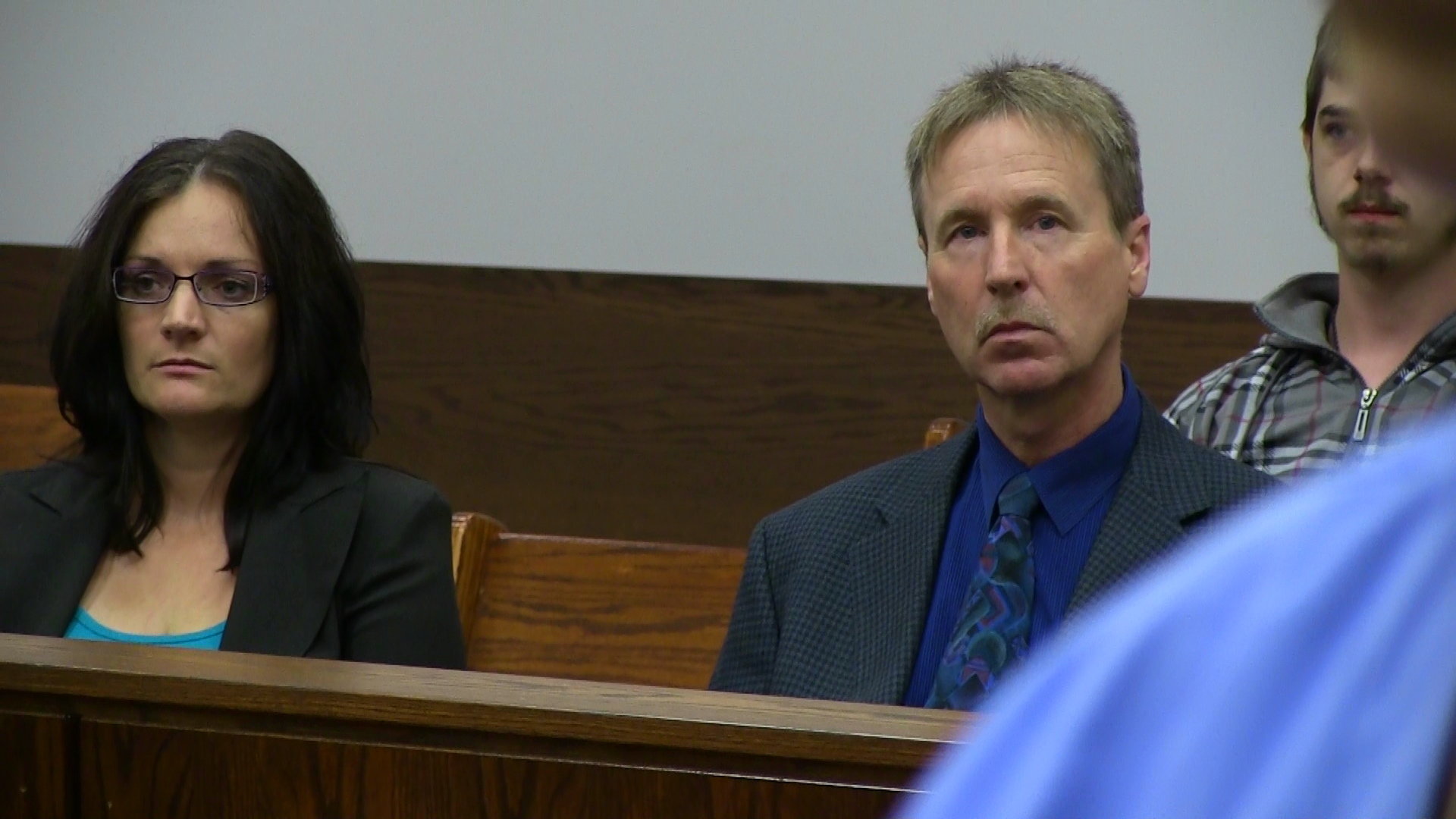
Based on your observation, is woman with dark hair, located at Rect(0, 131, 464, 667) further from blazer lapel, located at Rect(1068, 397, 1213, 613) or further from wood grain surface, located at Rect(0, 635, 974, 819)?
blazer lapel, located at Rect(1068, 397, 1213, 613)

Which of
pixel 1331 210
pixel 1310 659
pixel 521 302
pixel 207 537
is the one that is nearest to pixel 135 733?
pixel 207 537

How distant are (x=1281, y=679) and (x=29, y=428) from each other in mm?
2116

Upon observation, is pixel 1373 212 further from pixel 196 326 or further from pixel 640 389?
pixel 640 389

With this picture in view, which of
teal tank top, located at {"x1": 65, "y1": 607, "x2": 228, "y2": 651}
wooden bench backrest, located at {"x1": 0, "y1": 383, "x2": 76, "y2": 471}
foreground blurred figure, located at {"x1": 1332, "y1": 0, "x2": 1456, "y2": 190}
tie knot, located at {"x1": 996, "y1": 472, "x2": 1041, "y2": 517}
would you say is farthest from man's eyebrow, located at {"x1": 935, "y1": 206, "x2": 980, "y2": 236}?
foreground blurred figure, located at {"x1": 1332, "y1": 0, "x2": 1456, "y2": 190}

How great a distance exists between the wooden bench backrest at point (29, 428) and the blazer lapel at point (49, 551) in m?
0.40

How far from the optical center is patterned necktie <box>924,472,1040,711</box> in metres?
1.44

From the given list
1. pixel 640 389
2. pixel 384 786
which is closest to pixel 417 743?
pixel 384 786

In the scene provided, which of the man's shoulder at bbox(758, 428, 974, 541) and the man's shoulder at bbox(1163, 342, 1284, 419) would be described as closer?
the man's shoulder at bbox(758, 428, 974, 541)

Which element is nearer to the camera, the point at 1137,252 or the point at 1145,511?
the point at 1145,511

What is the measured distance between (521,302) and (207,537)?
0.99 metres

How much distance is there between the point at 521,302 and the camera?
2.76m

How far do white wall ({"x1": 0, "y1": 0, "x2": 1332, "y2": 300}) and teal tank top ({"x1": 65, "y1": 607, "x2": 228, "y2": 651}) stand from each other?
3.64 feet

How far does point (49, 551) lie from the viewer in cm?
177

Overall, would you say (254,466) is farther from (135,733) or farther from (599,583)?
(135,733)
